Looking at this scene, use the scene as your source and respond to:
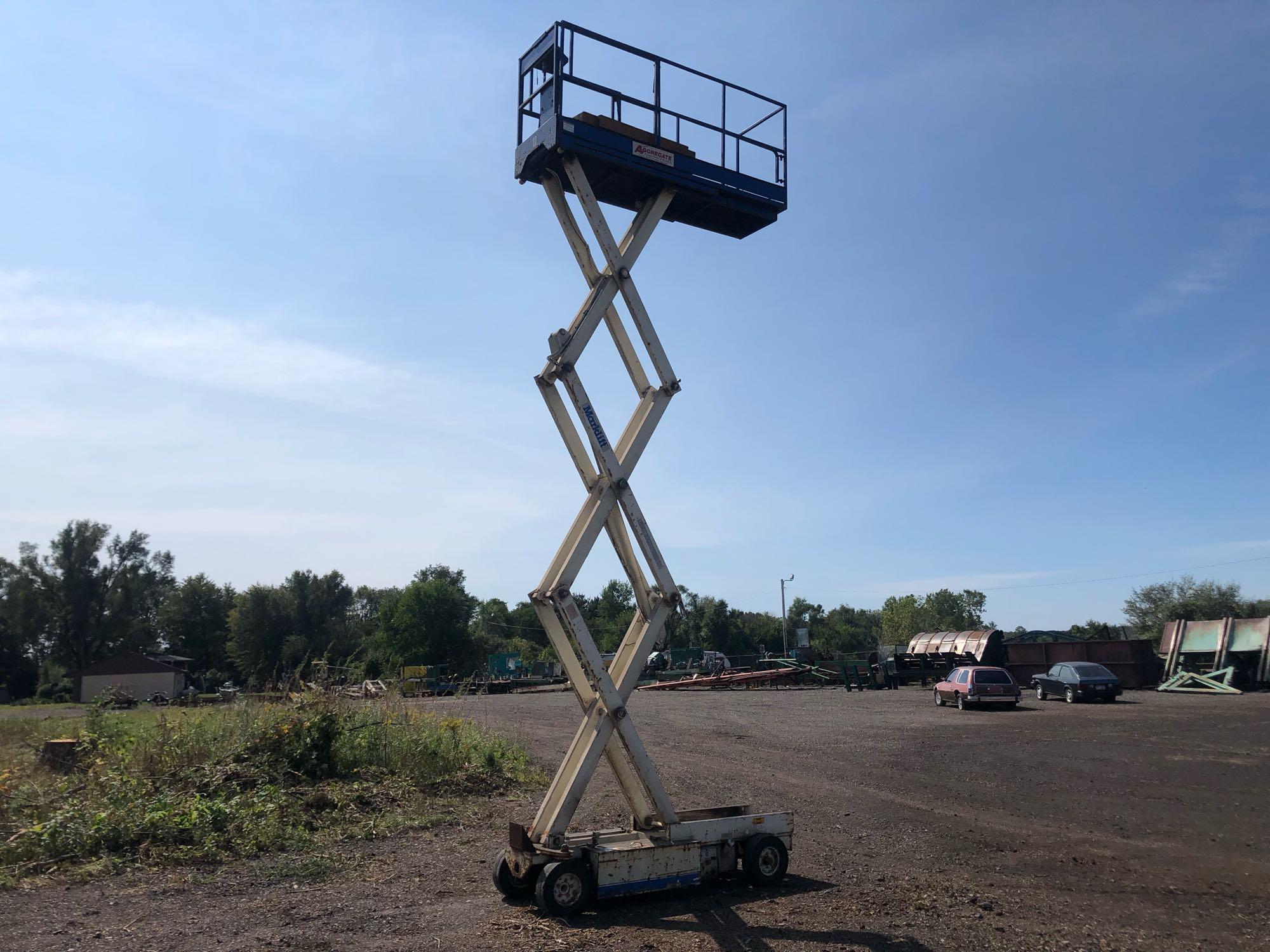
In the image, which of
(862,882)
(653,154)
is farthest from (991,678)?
(653,154)

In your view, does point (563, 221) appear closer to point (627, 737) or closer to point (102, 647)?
point (627, 737)

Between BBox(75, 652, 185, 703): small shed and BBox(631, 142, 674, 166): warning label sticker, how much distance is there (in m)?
65.5

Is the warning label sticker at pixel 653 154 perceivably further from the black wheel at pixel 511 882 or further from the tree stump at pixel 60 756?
the tree stump at pixel 60 756

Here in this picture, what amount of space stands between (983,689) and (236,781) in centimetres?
2338

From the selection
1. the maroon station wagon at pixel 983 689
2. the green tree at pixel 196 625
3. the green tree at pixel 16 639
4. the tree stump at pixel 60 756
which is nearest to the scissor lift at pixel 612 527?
the tree stump at pixel 60 756

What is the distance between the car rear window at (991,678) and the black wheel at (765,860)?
74.2 ft

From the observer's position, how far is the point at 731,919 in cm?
635

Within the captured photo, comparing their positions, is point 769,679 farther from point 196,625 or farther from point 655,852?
point 196,625

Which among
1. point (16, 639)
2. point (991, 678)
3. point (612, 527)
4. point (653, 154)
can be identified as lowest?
point (16, 639)

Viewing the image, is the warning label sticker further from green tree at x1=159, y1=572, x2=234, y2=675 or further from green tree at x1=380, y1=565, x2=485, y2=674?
green tree at x1=159, y1=572, x2=234, y2=675

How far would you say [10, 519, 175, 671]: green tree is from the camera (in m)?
70.4

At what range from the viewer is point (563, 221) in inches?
311

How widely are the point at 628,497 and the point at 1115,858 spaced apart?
6.15 m

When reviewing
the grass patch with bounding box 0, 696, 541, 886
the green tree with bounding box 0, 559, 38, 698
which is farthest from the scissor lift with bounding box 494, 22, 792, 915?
the green tree with bounding box 0, 559, 38, 698
